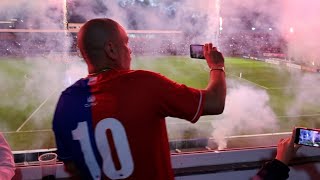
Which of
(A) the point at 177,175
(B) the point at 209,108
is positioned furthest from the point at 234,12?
(B) the point at 209,108

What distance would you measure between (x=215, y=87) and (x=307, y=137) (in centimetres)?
44

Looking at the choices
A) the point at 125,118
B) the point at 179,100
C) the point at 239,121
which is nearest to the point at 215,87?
the point at 179,100

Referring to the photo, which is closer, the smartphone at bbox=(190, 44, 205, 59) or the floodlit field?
the smartphone at bbox=(190, 44, 205, 59)

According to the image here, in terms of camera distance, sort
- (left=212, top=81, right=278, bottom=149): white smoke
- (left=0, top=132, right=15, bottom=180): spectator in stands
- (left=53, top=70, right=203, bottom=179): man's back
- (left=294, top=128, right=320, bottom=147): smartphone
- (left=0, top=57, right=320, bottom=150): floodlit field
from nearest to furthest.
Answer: (left=53, top=70, right=203, bottom=179): man's back → (left=0, top=132, right=15, bottom=180): spectator in stands → (left=294, top=128, right=320, bottom=147): smartphone → (left=212, top=81, right=278, bottom=149): white smoke → (left=0, top=57, right=320, bottom=150): floodlit field

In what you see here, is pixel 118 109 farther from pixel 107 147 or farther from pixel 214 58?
pixel 214 58

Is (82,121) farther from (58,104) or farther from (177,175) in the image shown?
(177,175)

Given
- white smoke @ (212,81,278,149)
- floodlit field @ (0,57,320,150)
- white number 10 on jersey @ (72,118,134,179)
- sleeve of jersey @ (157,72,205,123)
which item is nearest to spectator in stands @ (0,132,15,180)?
white number 10 on jersey @ (72,118,134,179)

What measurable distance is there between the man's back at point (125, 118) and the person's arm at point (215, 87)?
3cm

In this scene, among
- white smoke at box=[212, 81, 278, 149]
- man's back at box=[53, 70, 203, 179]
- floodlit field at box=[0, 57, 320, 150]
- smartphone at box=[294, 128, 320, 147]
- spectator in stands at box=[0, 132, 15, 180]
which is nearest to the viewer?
man's back at box=[53, 70, 203, 179]

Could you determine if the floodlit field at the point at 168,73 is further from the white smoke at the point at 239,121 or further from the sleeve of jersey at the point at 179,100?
the sleeve of jersey at the point at 179,100

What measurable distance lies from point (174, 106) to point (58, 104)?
1.08 ft

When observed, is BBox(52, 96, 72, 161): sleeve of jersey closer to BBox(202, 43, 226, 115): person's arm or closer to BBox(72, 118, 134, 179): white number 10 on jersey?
BBox(72, 118, 134, 179): white number 10 on jersey

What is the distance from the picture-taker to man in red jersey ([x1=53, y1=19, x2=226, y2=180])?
0.90 metres

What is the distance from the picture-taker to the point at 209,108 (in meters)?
0.94
